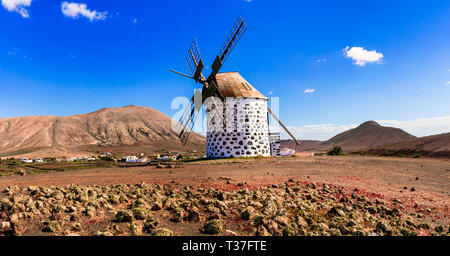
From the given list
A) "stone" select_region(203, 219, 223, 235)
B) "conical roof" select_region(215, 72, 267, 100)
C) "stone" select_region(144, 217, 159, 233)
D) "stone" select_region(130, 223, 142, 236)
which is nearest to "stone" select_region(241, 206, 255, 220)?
"stone" select_region(203, 219, 223, 235)

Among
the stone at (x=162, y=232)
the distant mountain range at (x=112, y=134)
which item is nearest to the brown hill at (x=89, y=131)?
the distant mountain range at (x=112, y=134)

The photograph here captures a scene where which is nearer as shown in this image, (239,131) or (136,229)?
(136,229)

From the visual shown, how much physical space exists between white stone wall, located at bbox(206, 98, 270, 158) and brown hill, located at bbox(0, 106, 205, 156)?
6409cm

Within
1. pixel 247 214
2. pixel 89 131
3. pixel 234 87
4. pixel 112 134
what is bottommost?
pixel 247 214

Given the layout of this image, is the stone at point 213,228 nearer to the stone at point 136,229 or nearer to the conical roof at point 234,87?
the stone at point 136,229

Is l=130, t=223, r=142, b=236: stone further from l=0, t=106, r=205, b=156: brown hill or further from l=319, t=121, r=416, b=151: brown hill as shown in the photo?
l=319, t=121, r=416, b=151: brown hill

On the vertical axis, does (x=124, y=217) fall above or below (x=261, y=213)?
above

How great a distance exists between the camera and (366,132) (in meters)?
94.5

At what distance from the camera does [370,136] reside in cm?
8881

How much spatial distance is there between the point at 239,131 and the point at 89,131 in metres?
101

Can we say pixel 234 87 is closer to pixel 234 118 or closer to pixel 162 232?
pixel 234 118

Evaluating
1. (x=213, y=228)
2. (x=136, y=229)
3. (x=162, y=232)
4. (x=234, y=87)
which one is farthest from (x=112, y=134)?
(x=213, y=228)
